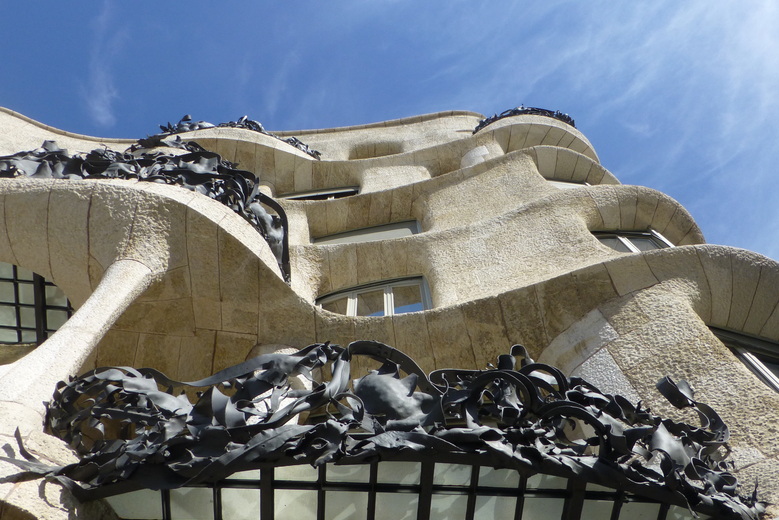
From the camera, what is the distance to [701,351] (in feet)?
17.6

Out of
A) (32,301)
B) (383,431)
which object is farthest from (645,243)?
(32,301)

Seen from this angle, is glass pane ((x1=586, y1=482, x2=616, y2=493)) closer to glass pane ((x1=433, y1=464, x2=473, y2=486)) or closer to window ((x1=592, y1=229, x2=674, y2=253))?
glass pane ((x1=433, y1=464, x2=473, y2=486))

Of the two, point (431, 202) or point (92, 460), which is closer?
point (92, 460)

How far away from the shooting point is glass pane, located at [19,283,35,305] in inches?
305

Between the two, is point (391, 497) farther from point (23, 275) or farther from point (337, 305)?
point (23, 275)

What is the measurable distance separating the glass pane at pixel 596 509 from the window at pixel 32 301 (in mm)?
6017

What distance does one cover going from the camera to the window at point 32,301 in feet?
25.1

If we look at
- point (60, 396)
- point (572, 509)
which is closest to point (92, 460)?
point (60, 396)

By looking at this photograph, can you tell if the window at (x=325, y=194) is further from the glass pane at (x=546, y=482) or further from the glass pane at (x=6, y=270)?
the glass pane at (x=546, y=482)

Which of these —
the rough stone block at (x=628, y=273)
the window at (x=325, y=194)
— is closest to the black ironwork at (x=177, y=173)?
the rough stone block at (x=628, y=273)

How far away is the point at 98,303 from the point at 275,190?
8.83m

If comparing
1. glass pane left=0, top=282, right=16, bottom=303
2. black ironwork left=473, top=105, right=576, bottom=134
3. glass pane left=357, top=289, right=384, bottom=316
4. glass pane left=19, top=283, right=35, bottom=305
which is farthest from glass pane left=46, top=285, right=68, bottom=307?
black ironwork left=473, top=105, right=576, bottom=134

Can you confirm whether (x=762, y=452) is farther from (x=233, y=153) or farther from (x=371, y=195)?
(x=233, y=153)

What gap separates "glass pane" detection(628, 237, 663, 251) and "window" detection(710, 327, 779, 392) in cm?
257
